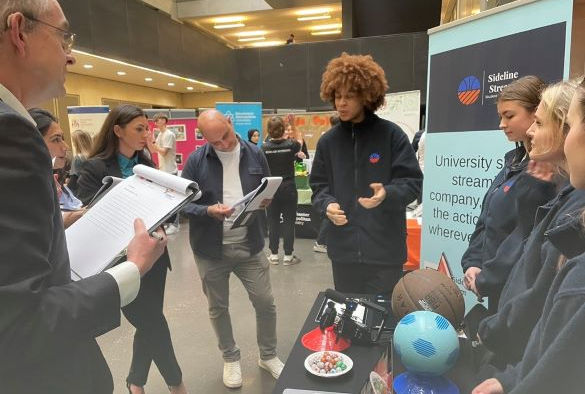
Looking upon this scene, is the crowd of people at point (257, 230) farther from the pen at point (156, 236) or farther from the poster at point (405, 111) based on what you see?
the poster at point (405, 111)

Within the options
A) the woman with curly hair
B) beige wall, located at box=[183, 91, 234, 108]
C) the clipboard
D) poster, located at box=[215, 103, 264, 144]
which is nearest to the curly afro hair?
the woman with curly hair

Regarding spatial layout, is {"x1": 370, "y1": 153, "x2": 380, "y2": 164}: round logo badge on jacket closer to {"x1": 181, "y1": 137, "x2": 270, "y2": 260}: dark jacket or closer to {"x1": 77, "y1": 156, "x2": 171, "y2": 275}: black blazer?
{"x1": 181, "y1": 137, "x2": 270, "y2": 260}: dark jacket

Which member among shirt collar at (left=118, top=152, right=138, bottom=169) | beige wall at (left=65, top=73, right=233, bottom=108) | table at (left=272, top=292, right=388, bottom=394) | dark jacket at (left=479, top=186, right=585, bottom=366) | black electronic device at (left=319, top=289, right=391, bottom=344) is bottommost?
table at (left=272, top=292, right=388, bottom=394)

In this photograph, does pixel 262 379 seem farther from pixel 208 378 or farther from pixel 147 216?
pixel 147 216

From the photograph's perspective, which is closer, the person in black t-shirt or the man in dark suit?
the man in dark suit

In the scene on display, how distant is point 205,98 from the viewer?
14.1m

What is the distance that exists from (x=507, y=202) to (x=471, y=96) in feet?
3.17

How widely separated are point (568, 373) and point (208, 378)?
220 centimetres

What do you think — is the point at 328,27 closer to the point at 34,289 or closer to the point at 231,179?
the point at 231,179

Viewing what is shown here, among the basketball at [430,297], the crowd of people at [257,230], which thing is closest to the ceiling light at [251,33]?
the crowd of people at [257,230]

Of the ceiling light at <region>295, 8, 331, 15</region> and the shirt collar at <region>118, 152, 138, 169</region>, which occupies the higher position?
the ceiling light at <region>295, 8, 331, 15</region>

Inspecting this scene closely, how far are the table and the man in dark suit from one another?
0.63 m

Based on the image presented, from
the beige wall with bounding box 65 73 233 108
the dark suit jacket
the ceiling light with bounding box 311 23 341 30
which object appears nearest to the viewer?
the dark suit jacket

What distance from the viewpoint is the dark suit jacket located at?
27.5 inches
